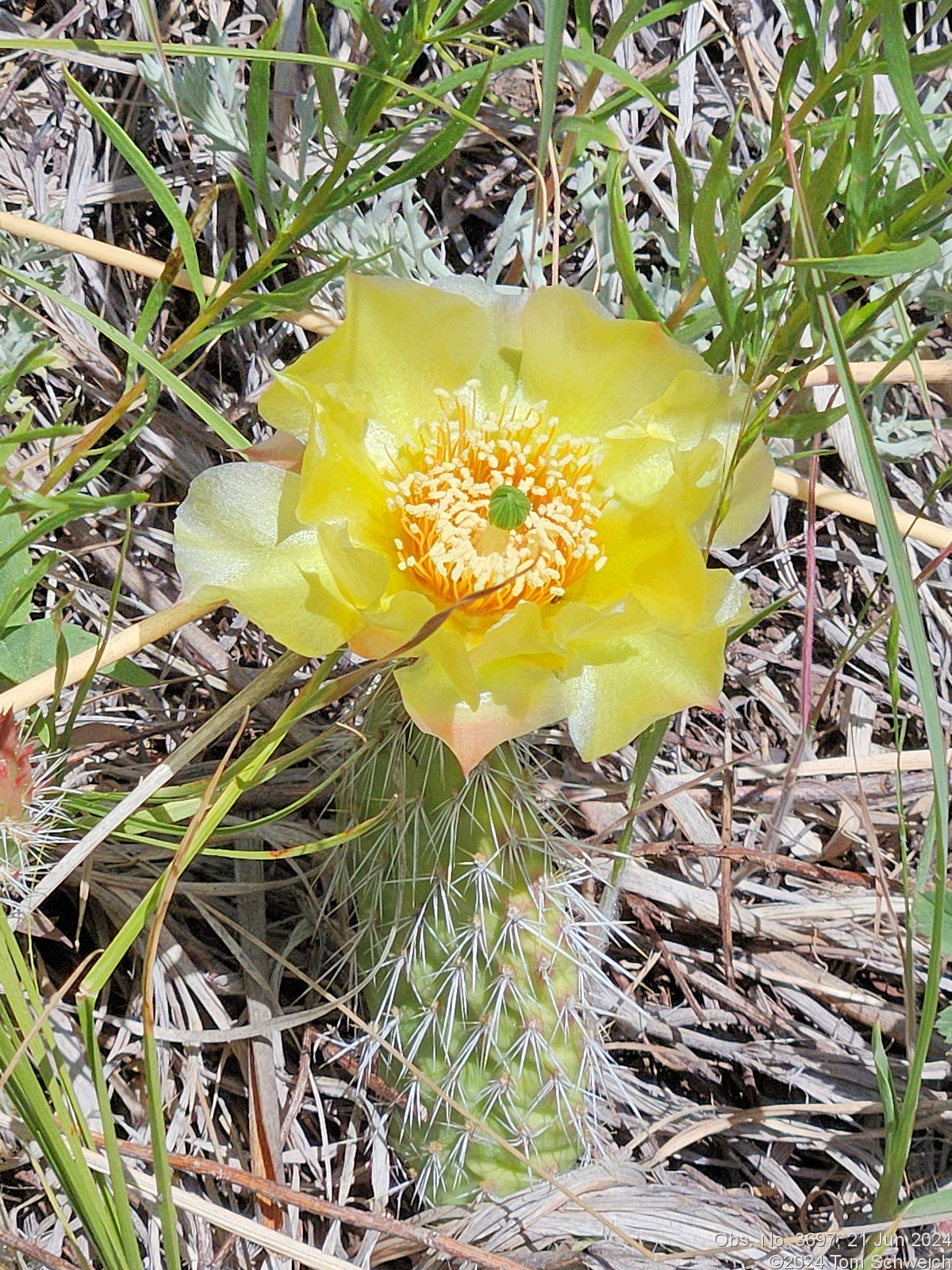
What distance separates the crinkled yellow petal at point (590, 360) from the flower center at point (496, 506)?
0.07 ft

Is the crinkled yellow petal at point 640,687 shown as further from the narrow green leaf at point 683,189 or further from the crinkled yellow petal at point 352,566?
the narrow green leaf at point 683,189

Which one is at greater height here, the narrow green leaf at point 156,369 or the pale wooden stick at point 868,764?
the narrow green leaf at point 156,369

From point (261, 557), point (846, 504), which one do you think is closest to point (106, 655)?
point (261, 557)

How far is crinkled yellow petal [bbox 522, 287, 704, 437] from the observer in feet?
3.08

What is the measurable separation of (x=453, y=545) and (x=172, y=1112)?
681 mm

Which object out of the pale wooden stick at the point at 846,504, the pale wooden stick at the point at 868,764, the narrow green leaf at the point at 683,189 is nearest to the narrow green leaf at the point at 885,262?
the narrow green leaf at the point at 683,189

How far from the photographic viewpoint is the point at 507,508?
907mm

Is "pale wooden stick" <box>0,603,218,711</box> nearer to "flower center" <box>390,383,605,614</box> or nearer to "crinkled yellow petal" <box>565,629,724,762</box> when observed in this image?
"flower center" <box>390,383,605,614</box>

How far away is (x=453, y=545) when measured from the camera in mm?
959

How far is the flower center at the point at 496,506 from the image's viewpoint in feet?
3.12

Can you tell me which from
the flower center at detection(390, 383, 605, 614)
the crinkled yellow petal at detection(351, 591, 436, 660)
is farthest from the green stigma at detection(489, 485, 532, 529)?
the crinkled yellow petal at detection(351, 591, 436, 660)

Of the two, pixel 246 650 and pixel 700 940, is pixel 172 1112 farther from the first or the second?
pixel 700 940

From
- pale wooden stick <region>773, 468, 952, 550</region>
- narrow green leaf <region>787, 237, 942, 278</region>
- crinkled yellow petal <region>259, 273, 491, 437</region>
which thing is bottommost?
pale wooden stick <region>773, 468, 952, 550</region>

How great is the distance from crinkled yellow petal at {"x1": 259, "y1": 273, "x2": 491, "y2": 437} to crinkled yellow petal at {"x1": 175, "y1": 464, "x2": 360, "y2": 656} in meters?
0.06
